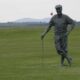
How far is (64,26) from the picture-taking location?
20.3 m

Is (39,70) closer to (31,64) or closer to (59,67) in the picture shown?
(59,67)

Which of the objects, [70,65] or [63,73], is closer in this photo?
[63,73]

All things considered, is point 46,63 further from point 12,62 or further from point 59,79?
point 59,79

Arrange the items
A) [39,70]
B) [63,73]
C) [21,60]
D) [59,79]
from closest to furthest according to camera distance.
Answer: [59,79] < [63,73] < [39,70] < [21,60]

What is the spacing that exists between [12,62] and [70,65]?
3.39 m

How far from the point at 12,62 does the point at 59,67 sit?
132 inches

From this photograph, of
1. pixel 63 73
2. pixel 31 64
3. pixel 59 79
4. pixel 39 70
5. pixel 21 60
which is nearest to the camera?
pixel 59 79

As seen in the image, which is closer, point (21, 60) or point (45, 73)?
point (45, 73)

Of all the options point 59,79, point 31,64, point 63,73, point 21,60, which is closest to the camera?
point 59,79

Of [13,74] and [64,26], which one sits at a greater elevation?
[64,26]

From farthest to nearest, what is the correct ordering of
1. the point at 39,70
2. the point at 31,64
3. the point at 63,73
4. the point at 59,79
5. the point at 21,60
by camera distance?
the point at 21,60, the point at 31,64, the point at 39,70, the point at 63,73, the point at 59,79

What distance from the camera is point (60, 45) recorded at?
797 inches

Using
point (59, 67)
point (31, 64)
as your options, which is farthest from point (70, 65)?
point (31, 64)

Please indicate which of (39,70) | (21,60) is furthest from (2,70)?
(21,60)
